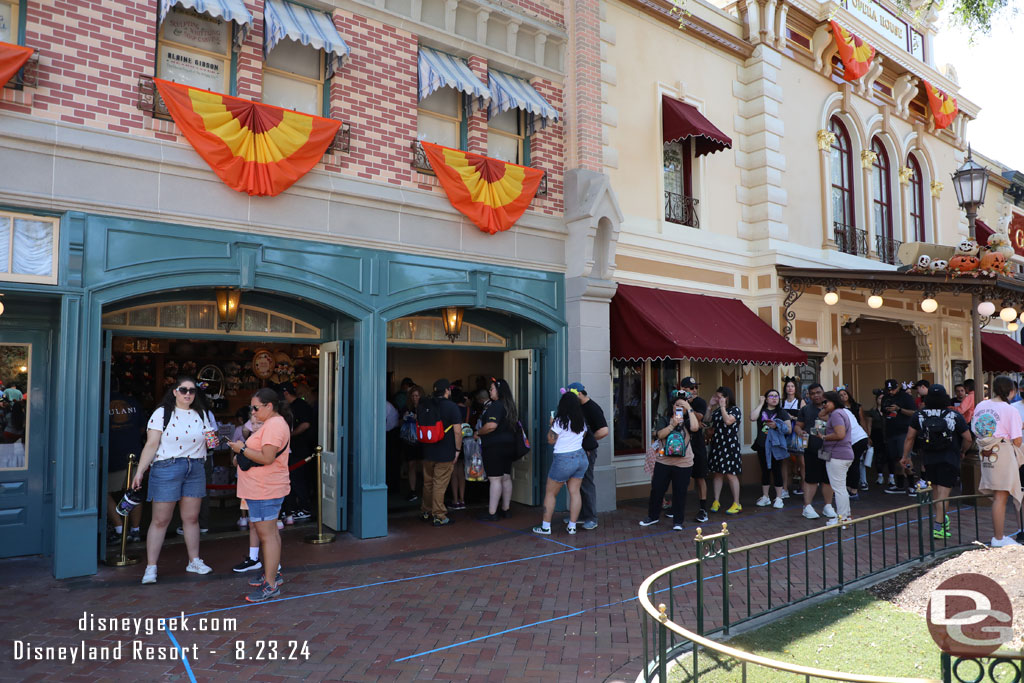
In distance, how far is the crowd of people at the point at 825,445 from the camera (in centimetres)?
780

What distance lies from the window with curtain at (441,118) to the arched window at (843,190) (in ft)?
29.9

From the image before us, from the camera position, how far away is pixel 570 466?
853 centimetres

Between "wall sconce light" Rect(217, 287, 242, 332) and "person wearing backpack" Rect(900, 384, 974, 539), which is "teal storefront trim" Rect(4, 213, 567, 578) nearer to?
"wall sconce light" Rect(217, 287, 242, 332)

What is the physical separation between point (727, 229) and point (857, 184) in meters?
4.45

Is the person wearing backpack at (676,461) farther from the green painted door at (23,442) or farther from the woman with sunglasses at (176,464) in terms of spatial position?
the green painted door at (23,442)

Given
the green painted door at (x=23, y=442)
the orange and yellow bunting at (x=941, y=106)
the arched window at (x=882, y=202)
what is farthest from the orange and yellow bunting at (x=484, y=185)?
the orange and yellow bunting at (x=941, y=106)

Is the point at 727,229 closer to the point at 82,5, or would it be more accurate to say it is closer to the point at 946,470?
the point at 946,470

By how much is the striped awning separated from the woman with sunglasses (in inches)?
216

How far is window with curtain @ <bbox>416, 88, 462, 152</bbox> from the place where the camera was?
9.55 metres

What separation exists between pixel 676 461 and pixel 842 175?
9773 millimetres

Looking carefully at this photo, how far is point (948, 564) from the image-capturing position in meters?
6.70

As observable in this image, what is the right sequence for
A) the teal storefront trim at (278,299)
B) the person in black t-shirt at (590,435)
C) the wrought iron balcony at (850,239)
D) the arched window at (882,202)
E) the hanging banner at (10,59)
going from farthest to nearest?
1. the arched window at (882,202)
2. the wrought iron balcony at (850,239)
3. the person in black t-shirt at (590,435)
4. the teal storefront trim at (278,299)
5. the hanging banner at (10,59)

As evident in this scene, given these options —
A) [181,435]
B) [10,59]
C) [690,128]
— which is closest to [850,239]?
[690,128]

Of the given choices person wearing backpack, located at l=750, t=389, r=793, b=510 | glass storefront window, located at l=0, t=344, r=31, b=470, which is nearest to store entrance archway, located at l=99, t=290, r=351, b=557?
glass storefront window, located at l=0, t=344, r=31, b=470
